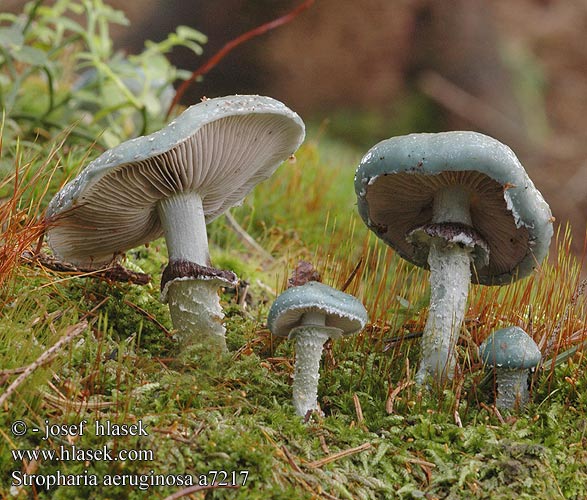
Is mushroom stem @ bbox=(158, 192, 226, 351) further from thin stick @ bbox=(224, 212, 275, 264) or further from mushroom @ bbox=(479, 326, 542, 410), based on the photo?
thin stick @ bbox=(224, 212, 275, 264)

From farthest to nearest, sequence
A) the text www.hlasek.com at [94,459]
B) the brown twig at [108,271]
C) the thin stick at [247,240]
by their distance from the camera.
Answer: the thin stick at [247,240]
the brown twig at [108,271]
the text www.hlasek.com at [94,459]

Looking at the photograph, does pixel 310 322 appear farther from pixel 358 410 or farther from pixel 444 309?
pixel 444 309

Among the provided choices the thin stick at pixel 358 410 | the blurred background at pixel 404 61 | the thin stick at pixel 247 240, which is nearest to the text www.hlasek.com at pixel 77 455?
the thin stick at pixel 358 410

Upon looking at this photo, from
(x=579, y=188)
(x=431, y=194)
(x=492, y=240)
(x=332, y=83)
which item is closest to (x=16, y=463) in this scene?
(x=431, y=194)

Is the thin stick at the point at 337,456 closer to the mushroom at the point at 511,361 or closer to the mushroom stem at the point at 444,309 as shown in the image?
the mushroom stem at the point at 444,309

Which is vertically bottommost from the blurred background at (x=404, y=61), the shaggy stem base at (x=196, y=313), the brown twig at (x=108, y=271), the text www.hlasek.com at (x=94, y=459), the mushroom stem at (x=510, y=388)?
the text www.hlasek.com at (x=94, y=459)

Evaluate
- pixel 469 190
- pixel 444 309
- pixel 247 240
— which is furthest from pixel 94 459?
pixel 247 240
